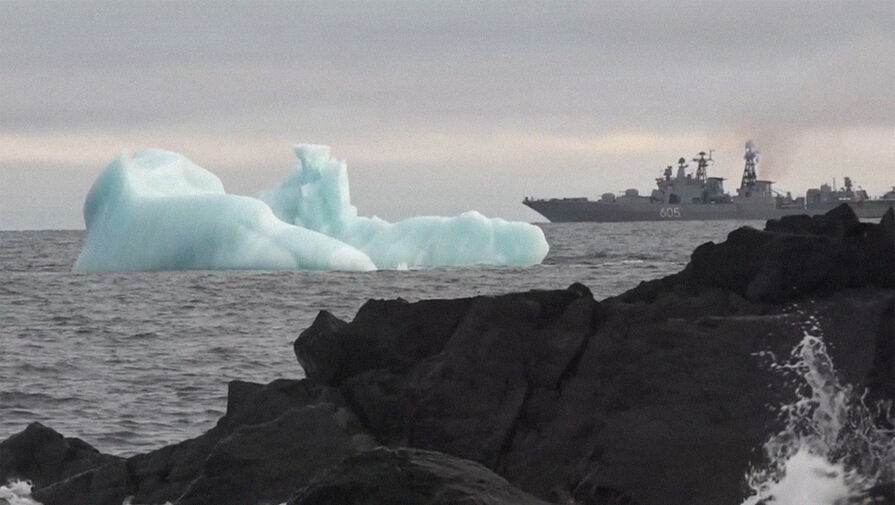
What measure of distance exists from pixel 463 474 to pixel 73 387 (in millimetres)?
11405

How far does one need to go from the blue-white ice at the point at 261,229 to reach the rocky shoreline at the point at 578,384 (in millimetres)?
28146

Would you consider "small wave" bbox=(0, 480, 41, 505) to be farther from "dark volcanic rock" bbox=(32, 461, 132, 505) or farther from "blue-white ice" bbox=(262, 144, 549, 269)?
"blue-white ice" bbox=(262, 144, 549, 269)

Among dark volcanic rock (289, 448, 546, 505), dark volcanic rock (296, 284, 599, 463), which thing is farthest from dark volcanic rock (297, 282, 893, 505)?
dark volcanic rock (289, 448, 546, 505)

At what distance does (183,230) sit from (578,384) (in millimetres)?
30591

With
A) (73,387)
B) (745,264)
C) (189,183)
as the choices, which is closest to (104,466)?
(745,264)

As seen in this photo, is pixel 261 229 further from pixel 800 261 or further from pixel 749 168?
pixel 749 168

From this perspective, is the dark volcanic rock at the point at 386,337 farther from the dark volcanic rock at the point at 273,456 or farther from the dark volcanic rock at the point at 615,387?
the dark volcanic rock at the point at 273,456

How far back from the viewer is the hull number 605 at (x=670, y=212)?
13662 cm

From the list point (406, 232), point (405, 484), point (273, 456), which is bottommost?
point (273, 456)

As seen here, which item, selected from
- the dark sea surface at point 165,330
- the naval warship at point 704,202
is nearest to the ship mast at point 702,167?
the naval warship at point 704,202

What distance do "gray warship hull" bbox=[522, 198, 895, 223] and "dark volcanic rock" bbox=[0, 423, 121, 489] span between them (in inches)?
4896

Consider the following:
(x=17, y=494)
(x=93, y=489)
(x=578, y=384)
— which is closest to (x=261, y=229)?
(x=17, y=494)

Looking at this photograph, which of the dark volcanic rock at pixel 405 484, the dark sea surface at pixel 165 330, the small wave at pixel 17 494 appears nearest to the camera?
the dark volcanic rock at pixel 405 484

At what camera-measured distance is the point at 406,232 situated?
46.6 m
